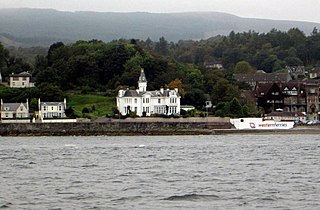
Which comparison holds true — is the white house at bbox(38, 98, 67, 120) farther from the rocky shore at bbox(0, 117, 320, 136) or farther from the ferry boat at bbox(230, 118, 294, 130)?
the ferry boat at bbox(230, 118, 294, 130)

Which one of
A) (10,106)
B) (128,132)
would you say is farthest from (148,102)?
(10,106)

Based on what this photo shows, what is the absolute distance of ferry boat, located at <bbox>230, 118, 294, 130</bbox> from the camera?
73.5 m

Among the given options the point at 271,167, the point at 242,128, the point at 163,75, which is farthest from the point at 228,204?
the point at 163,75

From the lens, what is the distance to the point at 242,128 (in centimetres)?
7306

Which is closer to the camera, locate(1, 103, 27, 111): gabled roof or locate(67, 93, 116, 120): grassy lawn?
locate(67, 93, 116, 120): grassy lawn

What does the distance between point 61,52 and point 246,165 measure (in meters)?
72.3

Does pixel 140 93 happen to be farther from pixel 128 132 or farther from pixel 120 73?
pixel 120 73

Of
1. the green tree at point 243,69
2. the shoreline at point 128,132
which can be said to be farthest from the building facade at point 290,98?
the green tree at point 243,69

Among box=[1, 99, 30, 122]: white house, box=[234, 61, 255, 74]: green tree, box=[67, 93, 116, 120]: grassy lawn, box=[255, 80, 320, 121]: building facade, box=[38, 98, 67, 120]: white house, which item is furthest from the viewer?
box=[234, 61, 255, 74]: green tree

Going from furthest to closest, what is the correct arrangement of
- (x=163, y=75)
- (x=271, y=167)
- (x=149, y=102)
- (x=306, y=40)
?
(x=306, y=40), (x=163, y=75), (x=149, y=102), (x=271, y=167)

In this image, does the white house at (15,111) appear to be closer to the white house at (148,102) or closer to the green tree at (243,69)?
the white house at (148,102)

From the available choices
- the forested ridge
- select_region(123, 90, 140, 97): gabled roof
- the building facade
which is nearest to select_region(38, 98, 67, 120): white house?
select_region(123, 90, 140, 97): gabled roof

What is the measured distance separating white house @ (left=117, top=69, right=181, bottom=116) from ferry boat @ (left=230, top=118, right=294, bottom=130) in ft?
30.7

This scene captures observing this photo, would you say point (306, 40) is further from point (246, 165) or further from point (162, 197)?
point (162, 197)
